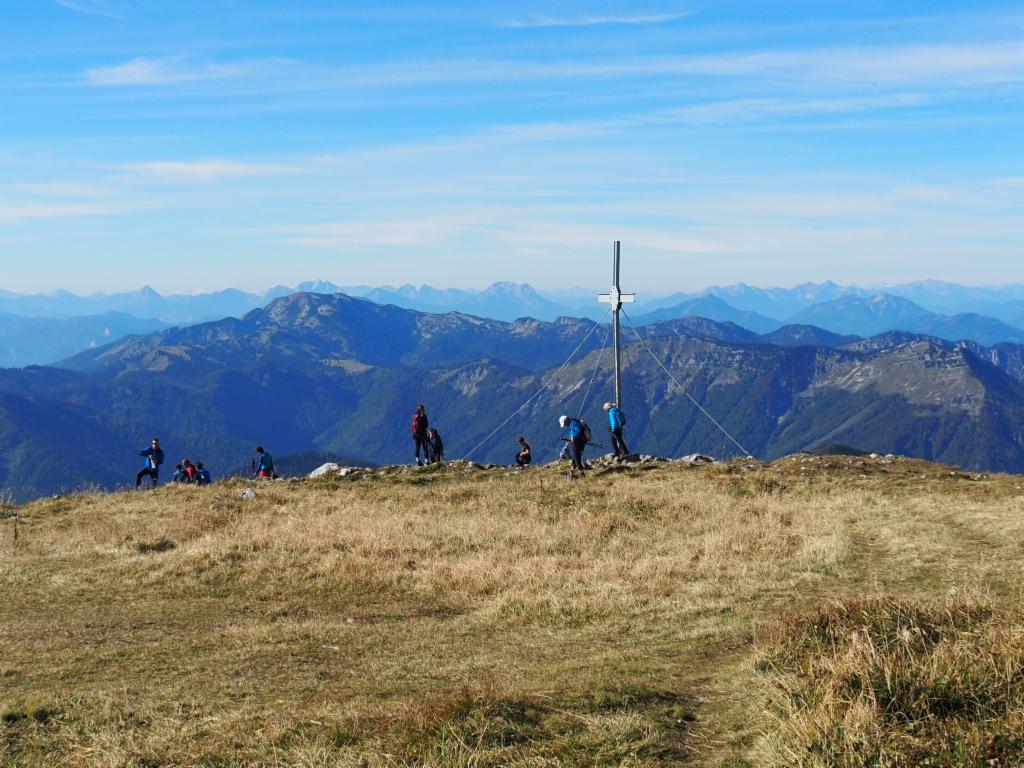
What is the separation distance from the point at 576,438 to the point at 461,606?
1477cm

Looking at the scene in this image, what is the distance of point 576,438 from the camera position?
3200 centimetres

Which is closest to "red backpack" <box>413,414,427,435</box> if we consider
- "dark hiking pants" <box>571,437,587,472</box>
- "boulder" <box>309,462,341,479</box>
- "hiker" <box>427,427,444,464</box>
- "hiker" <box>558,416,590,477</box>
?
"hiker" <box>427,427,444,464</box>

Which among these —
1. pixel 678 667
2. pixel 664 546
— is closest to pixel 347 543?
pixel 664 546

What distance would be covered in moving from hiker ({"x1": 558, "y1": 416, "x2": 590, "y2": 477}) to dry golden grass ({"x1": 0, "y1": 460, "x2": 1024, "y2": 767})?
1060 mm

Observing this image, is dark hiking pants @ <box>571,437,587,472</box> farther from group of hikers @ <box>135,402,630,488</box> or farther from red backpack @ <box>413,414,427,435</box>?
red backpack @ <box>413,414,427,435</box>

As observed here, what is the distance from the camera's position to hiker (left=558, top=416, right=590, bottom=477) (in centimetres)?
3198

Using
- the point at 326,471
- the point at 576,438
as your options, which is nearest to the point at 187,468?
the point at 326,471

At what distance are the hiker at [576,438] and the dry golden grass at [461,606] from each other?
1.06 metres

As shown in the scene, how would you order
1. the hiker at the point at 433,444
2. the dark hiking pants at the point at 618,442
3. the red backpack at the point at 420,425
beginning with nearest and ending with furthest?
the dark hiking pants at the point at 618,442
the red backpack at the point at 420,425
the hiker at the point at 433,444

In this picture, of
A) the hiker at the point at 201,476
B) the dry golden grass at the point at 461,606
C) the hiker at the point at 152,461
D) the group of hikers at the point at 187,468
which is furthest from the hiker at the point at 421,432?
the hiker at the point at 152,461

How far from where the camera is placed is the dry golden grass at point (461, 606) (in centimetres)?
936

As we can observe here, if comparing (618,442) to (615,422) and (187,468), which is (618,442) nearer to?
(615,422)

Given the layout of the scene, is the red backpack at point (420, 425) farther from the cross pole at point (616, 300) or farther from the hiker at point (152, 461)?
the hiker at point (152, 461)

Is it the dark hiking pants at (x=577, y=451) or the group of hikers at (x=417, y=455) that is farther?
the group of hikers at (x=417, y=455)
